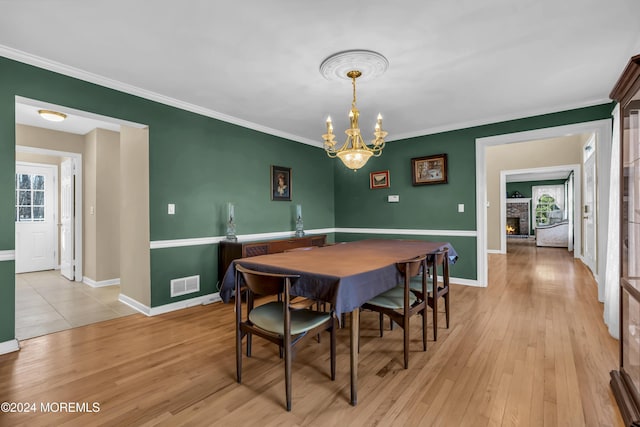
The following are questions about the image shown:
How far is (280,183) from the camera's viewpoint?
4.91 m

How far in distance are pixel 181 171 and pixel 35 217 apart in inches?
170

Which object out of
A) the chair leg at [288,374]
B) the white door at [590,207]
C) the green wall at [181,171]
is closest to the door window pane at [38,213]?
the green wall at [181,171]

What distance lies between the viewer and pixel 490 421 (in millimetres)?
1598

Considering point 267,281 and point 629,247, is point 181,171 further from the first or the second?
point 629,247

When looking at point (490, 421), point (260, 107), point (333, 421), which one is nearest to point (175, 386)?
point (333, 421)

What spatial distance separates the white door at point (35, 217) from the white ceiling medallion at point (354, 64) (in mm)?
6138

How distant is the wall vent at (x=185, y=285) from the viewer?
137 inches

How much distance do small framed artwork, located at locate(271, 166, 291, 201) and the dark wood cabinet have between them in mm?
3930

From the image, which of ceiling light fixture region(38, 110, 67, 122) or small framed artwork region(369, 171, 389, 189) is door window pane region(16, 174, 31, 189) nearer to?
ceiling light fixture region(38, 110, 67, 122)

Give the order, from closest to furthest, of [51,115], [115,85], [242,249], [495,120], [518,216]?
[115,85], [242,249], [51,115], [495,120], [518,216]

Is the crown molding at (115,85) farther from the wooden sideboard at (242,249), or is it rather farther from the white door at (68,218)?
the white door at (68,218)

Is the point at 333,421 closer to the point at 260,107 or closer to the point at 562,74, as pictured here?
the point at 260,107

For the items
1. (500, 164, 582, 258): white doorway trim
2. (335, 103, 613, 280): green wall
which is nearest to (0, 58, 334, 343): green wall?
(335, 103, 613, 280): green wall

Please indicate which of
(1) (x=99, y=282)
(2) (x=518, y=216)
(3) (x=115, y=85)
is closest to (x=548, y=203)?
(2) (x=518, y=216)
